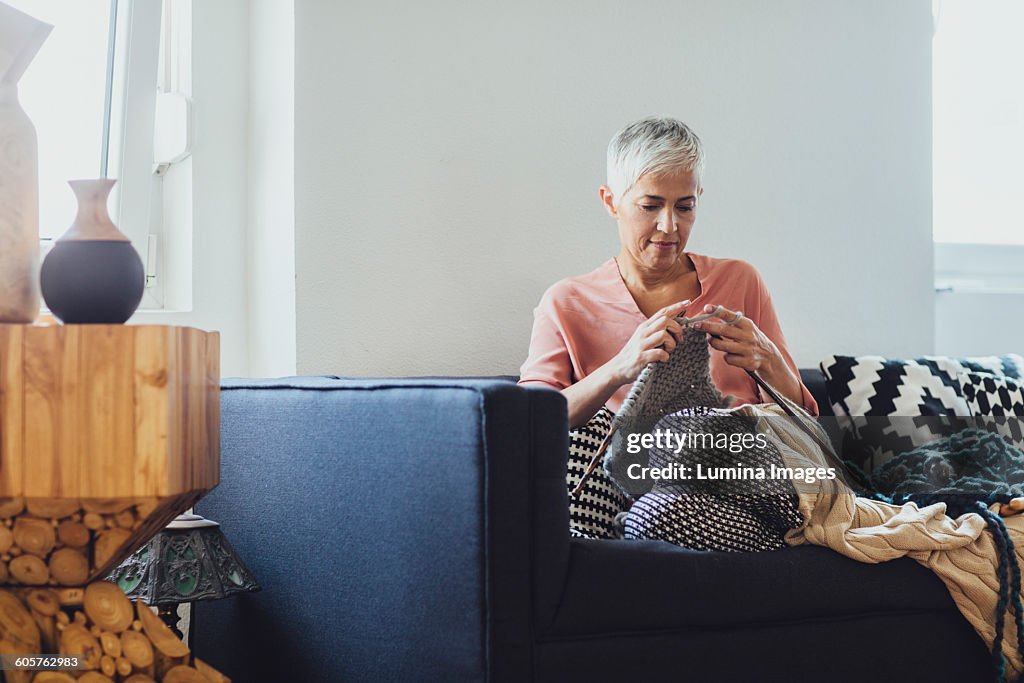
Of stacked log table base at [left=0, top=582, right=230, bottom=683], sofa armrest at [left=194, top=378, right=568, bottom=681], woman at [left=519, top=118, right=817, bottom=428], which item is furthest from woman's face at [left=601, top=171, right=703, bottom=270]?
stacked log table base at [left=0, top=582, right=230, bottom=683]

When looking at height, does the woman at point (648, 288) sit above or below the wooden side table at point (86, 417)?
above

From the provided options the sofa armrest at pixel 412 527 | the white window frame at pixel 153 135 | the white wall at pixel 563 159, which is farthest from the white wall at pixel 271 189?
the sofa armrest at pixel 412 527

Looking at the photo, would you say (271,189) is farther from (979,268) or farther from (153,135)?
(979,268)

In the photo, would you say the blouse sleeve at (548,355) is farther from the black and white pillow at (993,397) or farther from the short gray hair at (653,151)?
the black and white pillow at (993,397)

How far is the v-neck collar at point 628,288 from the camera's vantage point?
216 cm

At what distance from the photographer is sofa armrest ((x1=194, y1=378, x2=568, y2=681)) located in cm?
140

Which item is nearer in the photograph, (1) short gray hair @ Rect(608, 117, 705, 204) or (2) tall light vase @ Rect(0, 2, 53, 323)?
(2) tall light vase @ Rect(0, 2, 53, 323)

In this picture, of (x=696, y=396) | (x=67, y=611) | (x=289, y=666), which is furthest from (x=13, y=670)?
(x=696, y=396)

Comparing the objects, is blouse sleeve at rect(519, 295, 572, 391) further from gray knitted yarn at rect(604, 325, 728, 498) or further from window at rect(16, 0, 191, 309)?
window at rect(16, 0, 191, 309)

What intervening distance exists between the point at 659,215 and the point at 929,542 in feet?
2.62

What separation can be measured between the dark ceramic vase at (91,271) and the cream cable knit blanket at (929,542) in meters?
1.05

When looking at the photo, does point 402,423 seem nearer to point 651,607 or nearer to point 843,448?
point 651,607

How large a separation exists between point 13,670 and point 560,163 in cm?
165

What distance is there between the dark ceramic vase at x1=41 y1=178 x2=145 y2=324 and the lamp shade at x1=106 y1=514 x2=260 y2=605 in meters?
0.41
